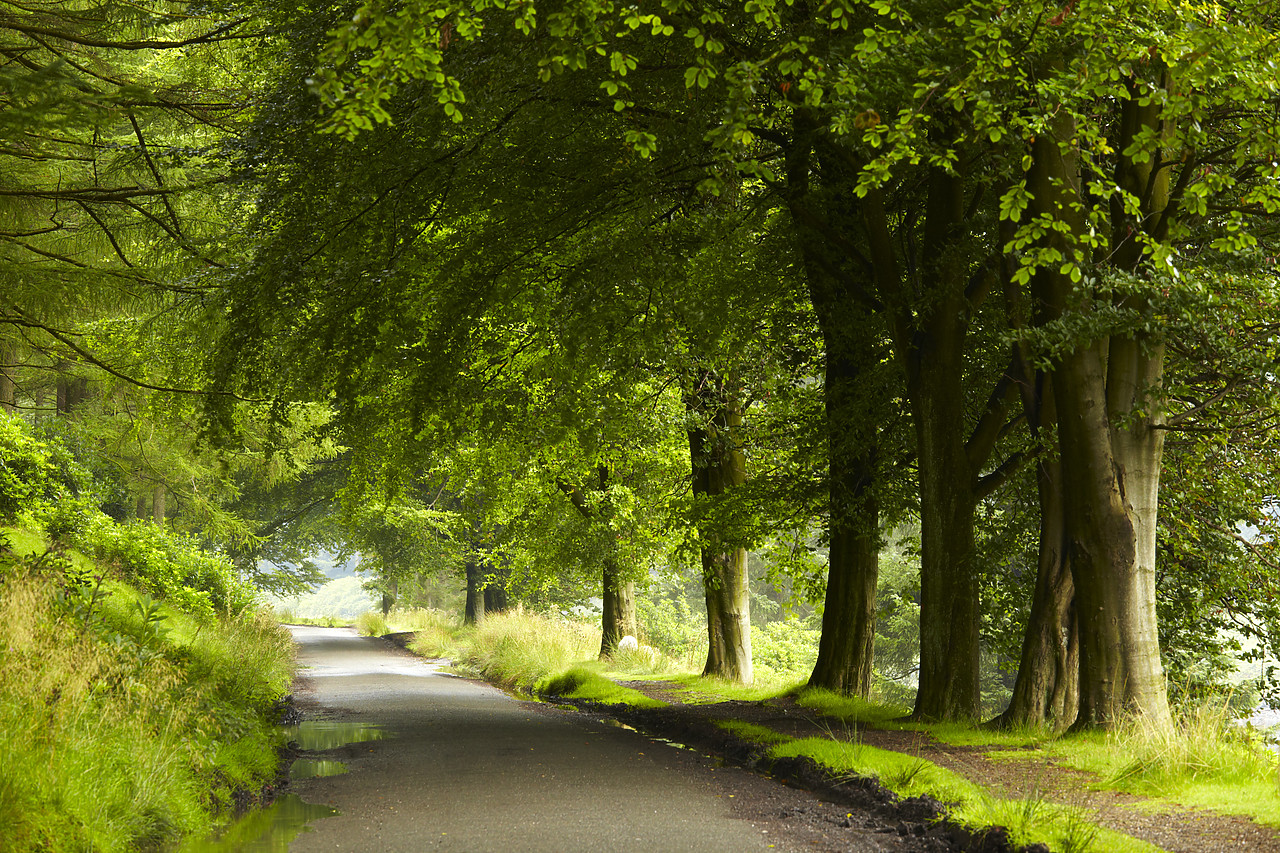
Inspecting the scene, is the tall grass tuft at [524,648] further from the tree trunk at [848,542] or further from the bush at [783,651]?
the bush at [783,651]

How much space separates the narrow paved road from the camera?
655 cm

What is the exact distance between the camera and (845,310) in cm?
1233

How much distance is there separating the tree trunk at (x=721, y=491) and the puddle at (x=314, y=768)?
7.60 m

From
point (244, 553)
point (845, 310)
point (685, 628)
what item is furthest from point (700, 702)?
point (244, 553)

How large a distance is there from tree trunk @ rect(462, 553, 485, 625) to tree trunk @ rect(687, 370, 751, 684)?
1967 cm

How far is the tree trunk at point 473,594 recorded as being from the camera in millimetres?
36766

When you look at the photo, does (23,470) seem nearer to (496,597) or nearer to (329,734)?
(329,734)

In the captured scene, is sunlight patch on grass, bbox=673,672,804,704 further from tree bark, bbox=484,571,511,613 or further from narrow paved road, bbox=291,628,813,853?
tree bark, bbox=484,571,511,613

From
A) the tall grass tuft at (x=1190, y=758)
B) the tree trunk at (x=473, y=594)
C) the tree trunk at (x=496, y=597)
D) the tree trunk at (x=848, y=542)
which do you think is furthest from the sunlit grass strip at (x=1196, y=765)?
the tree trunk at (x=496, y=597)

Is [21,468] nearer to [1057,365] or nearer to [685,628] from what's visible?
[1057,365]

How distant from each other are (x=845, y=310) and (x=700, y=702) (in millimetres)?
6075

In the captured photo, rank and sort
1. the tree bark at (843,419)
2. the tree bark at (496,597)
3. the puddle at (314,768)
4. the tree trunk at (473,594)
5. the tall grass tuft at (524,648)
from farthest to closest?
1. the tree bark at (496,597)
2. the tree trunk at (473,594)
3. the tall grass tuft at (524,648)
4. the tree bark at (843,419)
5. the puddle at (314,768)

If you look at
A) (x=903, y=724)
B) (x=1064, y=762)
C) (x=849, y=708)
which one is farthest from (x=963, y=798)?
(x=849, y=708)

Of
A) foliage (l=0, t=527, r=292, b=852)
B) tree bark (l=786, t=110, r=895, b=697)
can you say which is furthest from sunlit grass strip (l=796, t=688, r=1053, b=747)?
foliage (l=0, t=527, r=292, b=852)
